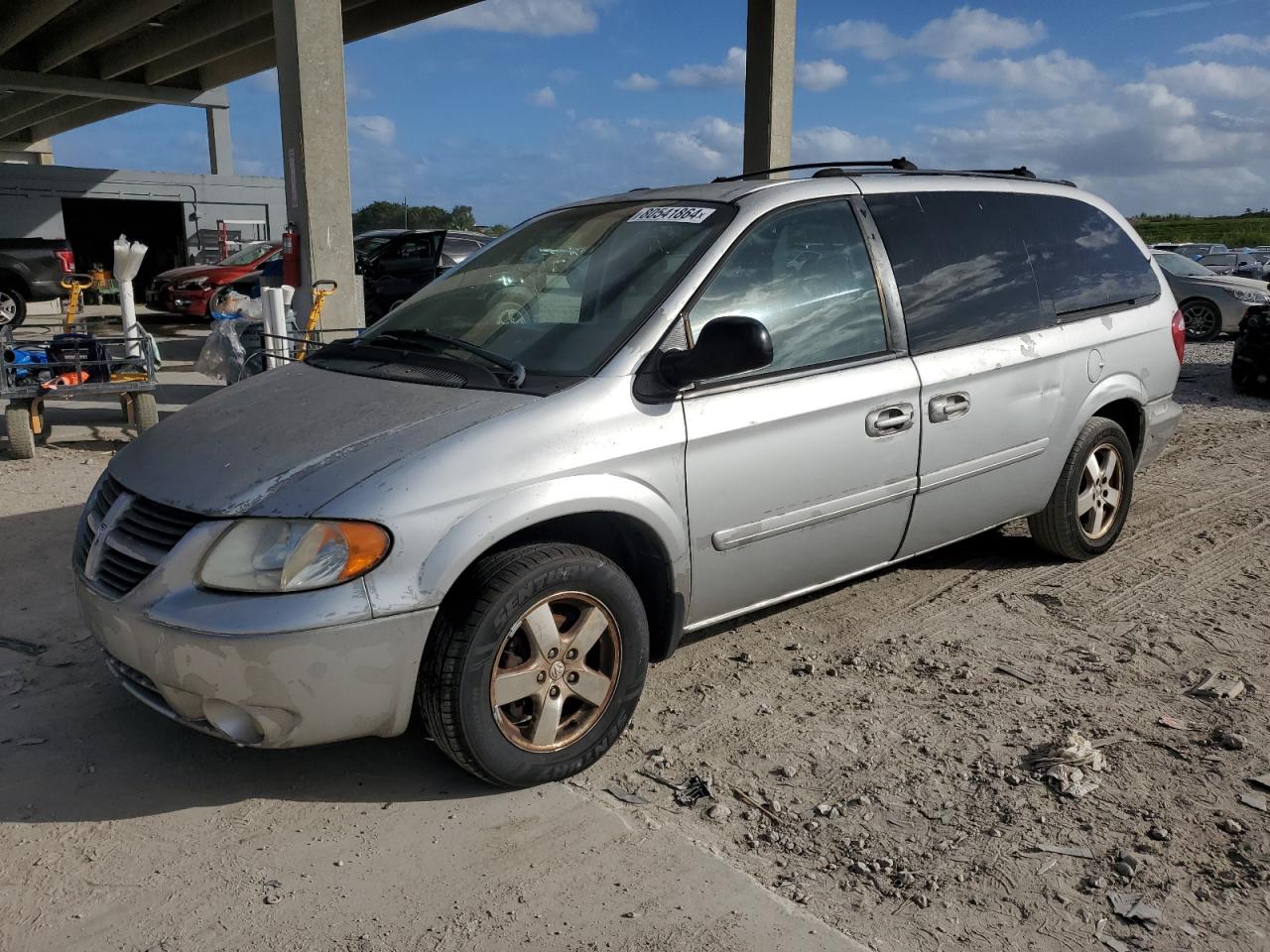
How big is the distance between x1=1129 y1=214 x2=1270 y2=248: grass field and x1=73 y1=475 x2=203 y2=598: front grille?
70427mm

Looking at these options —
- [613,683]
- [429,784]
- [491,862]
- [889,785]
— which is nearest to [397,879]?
[491,862]

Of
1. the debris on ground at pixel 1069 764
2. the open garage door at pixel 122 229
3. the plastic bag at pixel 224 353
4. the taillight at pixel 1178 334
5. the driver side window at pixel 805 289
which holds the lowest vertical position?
the debris on ground at pixel 1069 764

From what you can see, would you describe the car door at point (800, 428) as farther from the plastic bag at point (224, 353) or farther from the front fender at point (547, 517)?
the plastic bag at point (224, 353)

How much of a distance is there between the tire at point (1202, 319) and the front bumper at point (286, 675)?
52.0 feet

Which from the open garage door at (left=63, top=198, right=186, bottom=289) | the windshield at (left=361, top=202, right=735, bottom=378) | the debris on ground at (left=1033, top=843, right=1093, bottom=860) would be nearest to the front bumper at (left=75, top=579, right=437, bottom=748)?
the windshield at (left=361, top=202, right=735, bottom=378)

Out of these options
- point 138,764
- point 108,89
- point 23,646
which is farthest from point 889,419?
point 108,89

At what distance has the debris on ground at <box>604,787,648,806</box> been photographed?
3.11 metres

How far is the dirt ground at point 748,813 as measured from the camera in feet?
8.38

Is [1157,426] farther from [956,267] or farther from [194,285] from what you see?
[194,285]

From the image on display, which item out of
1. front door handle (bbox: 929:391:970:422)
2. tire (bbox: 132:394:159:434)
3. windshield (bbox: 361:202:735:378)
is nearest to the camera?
windshield (bbox: 361:202:735:378)

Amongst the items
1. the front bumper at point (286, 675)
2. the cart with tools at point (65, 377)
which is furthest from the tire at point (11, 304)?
the front bumper at point (286, 675)

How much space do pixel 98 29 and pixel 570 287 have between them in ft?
69.2

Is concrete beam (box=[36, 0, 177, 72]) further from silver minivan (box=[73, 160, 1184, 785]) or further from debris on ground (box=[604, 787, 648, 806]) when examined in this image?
debris on ground (box=[604, 787, 648, 806])

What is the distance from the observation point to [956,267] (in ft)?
14.2
